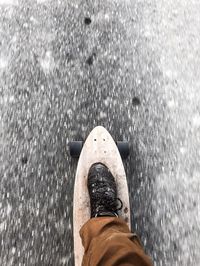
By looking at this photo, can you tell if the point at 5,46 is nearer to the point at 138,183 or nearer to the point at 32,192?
the point at 32,192

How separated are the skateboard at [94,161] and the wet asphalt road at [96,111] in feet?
0.25

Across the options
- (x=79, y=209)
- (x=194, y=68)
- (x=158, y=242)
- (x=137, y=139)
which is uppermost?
(x=194, y=68)

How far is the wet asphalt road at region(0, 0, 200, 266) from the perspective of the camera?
1714mm

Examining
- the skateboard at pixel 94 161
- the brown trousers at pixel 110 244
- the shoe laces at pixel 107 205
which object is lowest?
the brown trousers at pixel 110 244

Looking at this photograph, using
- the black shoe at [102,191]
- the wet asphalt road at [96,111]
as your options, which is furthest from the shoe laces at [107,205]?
the wet asphalt road at [96,111]

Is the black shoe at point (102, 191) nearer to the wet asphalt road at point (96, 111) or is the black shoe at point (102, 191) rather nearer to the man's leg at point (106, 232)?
the man's leg at point (106, 232)

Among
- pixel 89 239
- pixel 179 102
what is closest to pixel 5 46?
pixel 179 102

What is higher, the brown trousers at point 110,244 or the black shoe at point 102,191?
the black shoe at point 102,191

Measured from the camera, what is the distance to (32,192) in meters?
1.76

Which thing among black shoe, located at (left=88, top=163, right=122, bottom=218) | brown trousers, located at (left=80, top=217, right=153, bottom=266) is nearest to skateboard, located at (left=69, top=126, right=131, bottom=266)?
black shoe, located at (left=88, top=163, right=122, bottom=218)

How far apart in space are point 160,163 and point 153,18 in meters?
0.92

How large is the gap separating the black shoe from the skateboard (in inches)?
1.2

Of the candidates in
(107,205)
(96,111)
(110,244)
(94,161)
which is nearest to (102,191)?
(107,205)

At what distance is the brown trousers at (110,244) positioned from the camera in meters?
1.24
